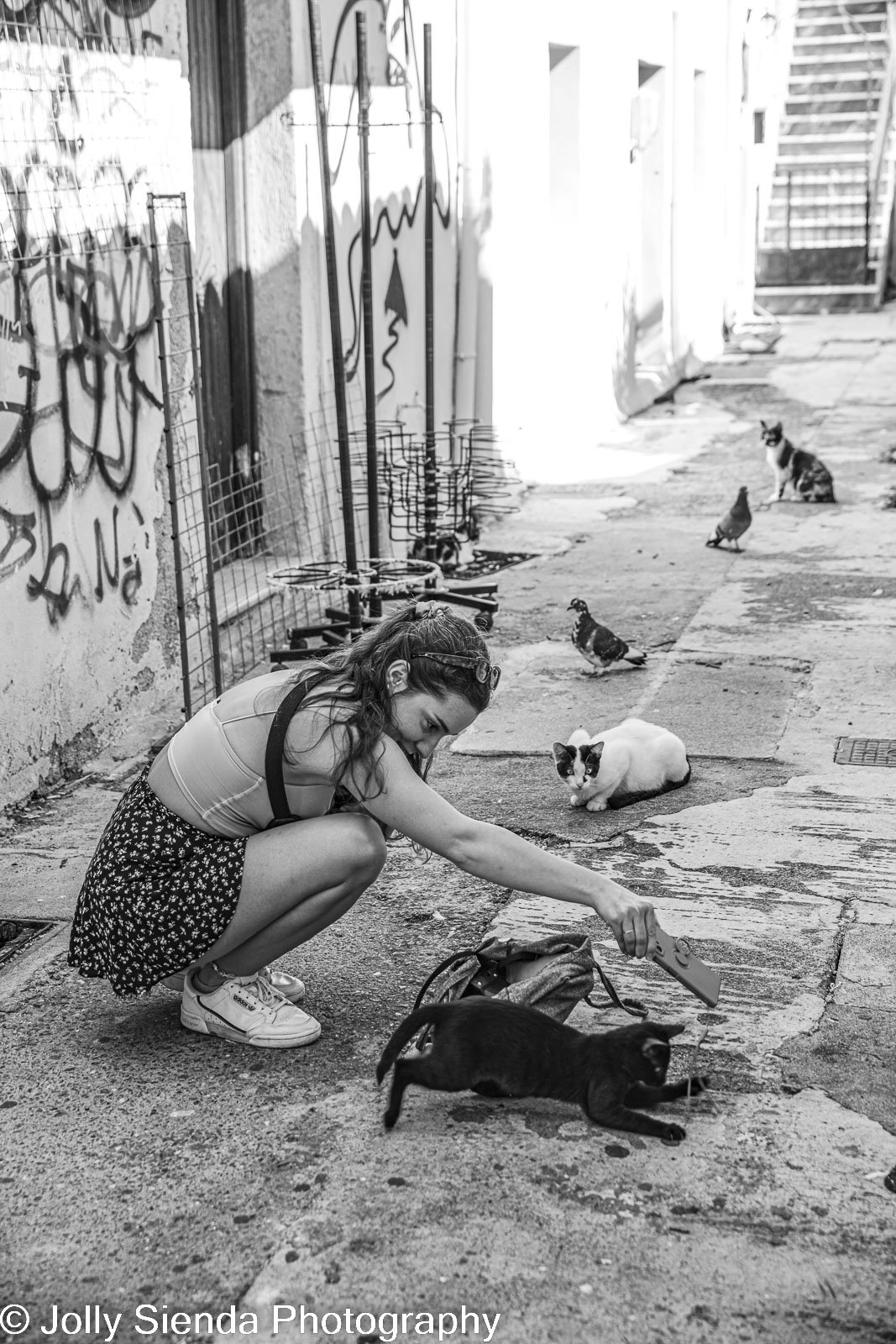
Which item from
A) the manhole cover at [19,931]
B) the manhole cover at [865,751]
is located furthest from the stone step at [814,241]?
the manhole cover at [19,931]

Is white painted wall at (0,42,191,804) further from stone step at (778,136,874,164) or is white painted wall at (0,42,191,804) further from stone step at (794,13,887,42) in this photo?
stone step at (794,13,887,42)

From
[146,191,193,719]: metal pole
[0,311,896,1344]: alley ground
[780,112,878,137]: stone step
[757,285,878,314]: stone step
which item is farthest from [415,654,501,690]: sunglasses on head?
[780,112,878,137]: stone step

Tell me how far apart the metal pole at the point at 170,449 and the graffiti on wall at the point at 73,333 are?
0.05 m

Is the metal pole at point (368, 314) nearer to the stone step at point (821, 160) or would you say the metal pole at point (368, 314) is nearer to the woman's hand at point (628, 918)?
the woman's hand at point (628, 918)

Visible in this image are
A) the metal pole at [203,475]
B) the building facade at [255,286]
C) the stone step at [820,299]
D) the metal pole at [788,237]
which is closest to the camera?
the building facade at [255,286]

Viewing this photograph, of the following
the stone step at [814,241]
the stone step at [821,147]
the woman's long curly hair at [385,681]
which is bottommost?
the woman's long curly hair at [385,681]

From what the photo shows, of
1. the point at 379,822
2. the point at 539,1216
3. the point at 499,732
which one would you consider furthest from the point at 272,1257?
the point at 499,732

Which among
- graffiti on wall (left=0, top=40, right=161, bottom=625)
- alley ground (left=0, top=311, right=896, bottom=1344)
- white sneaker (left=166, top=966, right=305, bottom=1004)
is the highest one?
→ graffiti on wall (left=0, top=40, right=161, bottom=625)

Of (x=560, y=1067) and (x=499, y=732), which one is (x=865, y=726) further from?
(x=560, y=1067)

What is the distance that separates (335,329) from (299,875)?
3.94 metres

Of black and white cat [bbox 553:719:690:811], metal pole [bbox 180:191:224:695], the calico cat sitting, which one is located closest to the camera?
black and white cat [bbox 553:719:690:811]

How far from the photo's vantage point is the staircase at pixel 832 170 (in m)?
21.1

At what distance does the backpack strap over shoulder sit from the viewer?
127 inches

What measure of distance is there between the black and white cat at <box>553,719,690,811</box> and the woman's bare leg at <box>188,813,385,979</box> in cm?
156
